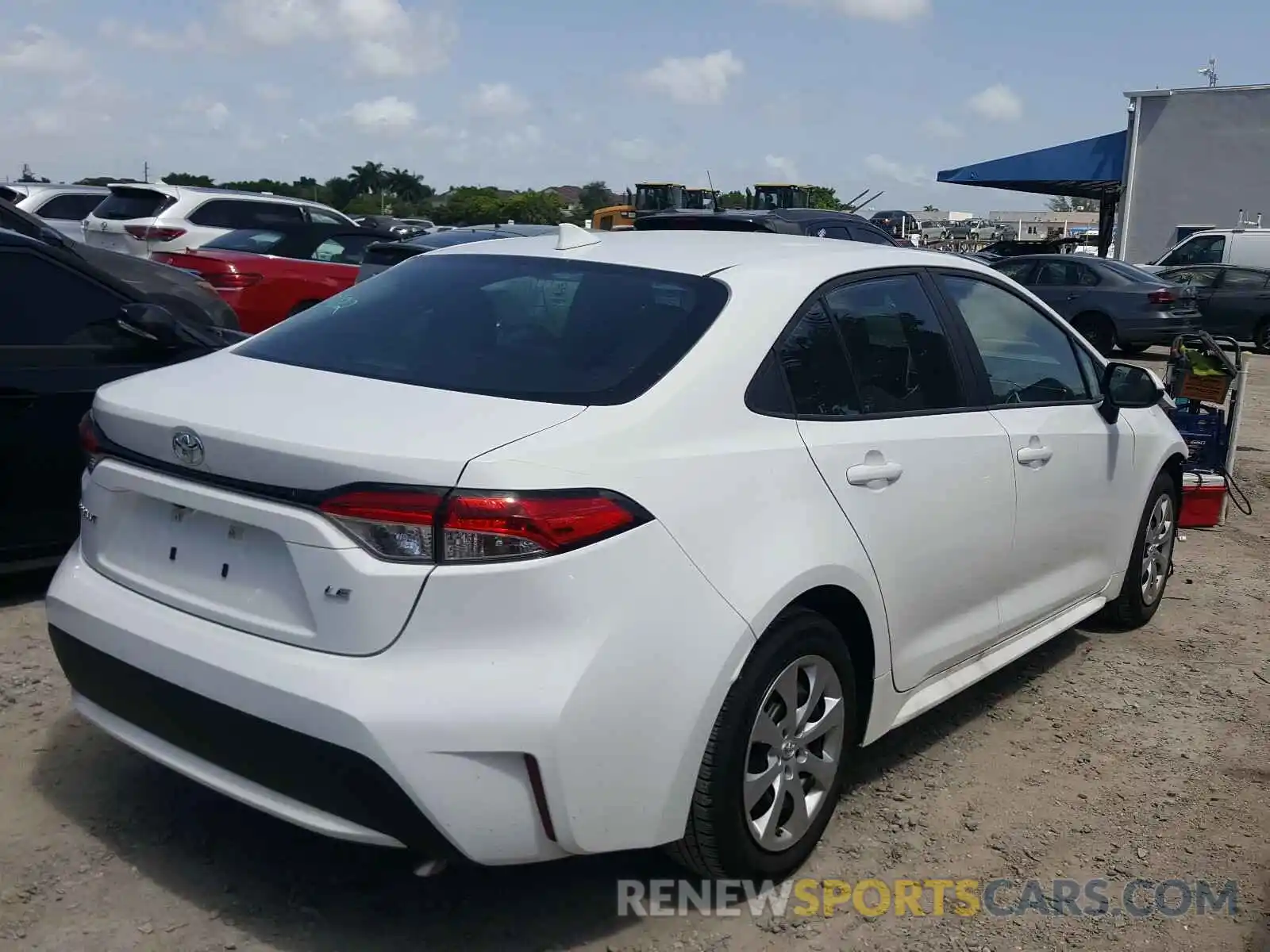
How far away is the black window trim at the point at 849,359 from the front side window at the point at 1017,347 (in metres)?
0.09

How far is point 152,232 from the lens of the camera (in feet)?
43.8

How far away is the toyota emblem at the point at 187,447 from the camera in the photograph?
2.83 metres

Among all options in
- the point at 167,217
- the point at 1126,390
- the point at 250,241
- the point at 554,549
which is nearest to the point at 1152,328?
the point at 250,241

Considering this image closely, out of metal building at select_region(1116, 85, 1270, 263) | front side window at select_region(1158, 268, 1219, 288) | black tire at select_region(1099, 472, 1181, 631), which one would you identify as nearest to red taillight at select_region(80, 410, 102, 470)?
black tire at select_region(1099, 472, 1181, 631)

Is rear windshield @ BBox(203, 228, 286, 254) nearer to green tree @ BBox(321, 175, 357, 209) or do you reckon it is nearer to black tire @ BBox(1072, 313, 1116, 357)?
black tire @ BBox(1072, 313, 1116, 357)

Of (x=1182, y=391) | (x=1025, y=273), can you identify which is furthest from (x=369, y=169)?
(x=1182, y=391)

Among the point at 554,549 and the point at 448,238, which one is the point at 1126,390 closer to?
the point at 554,549

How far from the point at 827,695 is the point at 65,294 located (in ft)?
12.4

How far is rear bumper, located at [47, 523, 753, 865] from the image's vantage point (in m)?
2.54

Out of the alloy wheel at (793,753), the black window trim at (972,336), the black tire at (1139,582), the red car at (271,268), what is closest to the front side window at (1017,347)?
the black window trim at (972,336)

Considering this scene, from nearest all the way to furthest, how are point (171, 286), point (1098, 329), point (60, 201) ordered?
1. point (171, 286)
2. point (1098, 329)
3. point (60, 201)

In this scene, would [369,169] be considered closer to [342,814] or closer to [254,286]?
[254,286]

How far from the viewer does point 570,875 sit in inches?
128

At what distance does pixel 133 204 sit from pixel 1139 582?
12065 millimetres
